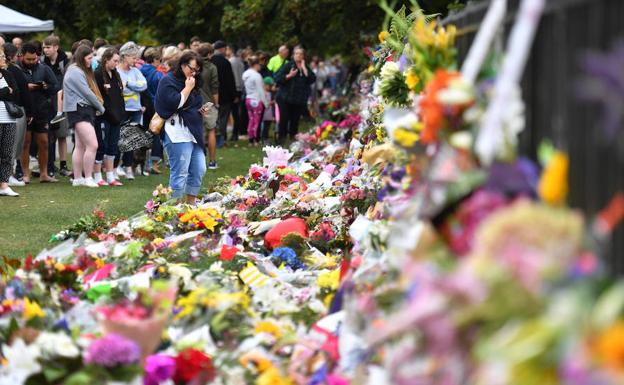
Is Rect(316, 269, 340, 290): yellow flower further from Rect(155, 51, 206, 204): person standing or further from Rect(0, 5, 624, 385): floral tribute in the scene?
Rect(155, 51, 206, 204): person standing

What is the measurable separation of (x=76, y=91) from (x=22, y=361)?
9.95m

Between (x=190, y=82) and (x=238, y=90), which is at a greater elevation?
(x=190, y=82)

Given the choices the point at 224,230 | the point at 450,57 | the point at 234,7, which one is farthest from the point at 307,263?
the point at 234,7

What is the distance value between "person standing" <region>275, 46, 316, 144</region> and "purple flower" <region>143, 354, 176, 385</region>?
17810mm

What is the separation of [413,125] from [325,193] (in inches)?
234

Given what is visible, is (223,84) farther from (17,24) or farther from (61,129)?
(61,129)

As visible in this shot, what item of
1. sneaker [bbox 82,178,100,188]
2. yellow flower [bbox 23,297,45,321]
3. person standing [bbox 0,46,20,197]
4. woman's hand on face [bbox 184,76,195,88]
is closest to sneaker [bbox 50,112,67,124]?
sneaker [bbox 82,178,100,188]

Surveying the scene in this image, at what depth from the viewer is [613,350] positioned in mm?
2514

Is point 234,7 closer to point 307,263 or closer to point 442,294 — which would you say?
point 307,263

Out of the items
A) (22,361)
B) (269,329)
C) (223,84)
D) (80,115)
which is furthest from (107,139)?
(22,361)

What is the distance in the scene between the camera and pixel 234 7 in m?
29.7

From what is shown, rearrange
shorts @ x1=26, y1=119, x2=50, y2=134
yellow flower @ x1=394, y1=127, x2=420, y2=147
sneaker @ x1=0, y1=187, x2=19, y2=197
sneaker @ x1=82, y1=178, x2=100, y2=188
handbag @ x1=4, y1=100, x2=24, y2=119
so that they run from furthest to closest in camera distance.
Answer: shorts @ x1=26, y1=119, x2=50, y2=134, sneaker @ x1=82, y1=178, x2=100, y2=188, sneaker @ x1=0, y1=187, x2=19, y2=197, handbag @ x1=4, y1=100, x2=24, y2=119, yellow flower @ x1=394, y1=127, x2=420, y2=147

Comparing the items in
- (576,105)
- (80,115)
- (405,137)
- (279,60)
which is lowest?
(279,60)

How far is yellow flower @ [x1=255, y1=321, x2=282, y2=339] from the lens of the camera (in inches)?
205
